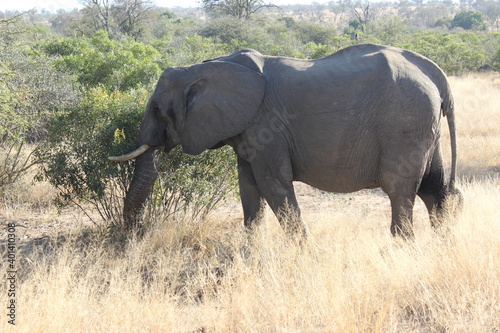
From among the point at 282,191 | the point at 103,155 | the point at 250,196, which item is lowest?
the point at 250,196

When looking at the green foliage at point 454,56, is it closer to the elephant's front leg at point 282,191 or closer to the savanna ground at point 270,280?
A: the savanna ground at point 270,280

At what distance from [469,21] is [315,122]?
216 feet

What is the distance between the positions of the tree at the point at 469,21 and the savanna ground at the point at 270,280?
6316 cm

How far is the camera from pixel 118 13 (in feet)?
126

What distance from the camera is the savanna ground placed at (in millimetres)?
4062

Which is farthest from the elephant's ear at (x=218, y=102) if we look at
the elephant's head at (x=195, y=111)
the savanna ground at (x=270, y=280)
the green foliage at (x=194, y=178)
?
the savanna ground at (x=270, y=280)

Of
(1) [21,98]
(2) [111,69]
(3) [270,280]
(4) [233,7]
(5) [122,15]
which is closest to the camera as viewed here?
(3) [270,280]

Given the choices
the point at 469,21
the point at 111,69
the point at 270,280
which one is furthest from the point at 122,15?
the point at 469,21

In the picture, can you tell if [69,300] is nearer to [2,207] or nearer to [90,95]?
[90,95]

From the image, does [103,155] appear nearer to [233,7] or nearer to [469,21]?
[233,7]

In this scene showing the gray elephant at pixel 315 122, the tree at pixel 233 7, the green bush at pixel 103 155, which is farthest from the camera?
the tree at pixel 233 7

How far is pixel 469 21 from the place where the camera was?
6481 cm

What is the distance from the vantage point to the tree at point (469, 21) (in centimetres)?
6438

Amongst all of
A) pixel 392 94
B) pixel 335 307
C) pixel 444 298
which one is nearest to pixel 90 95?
pixel 392 94
